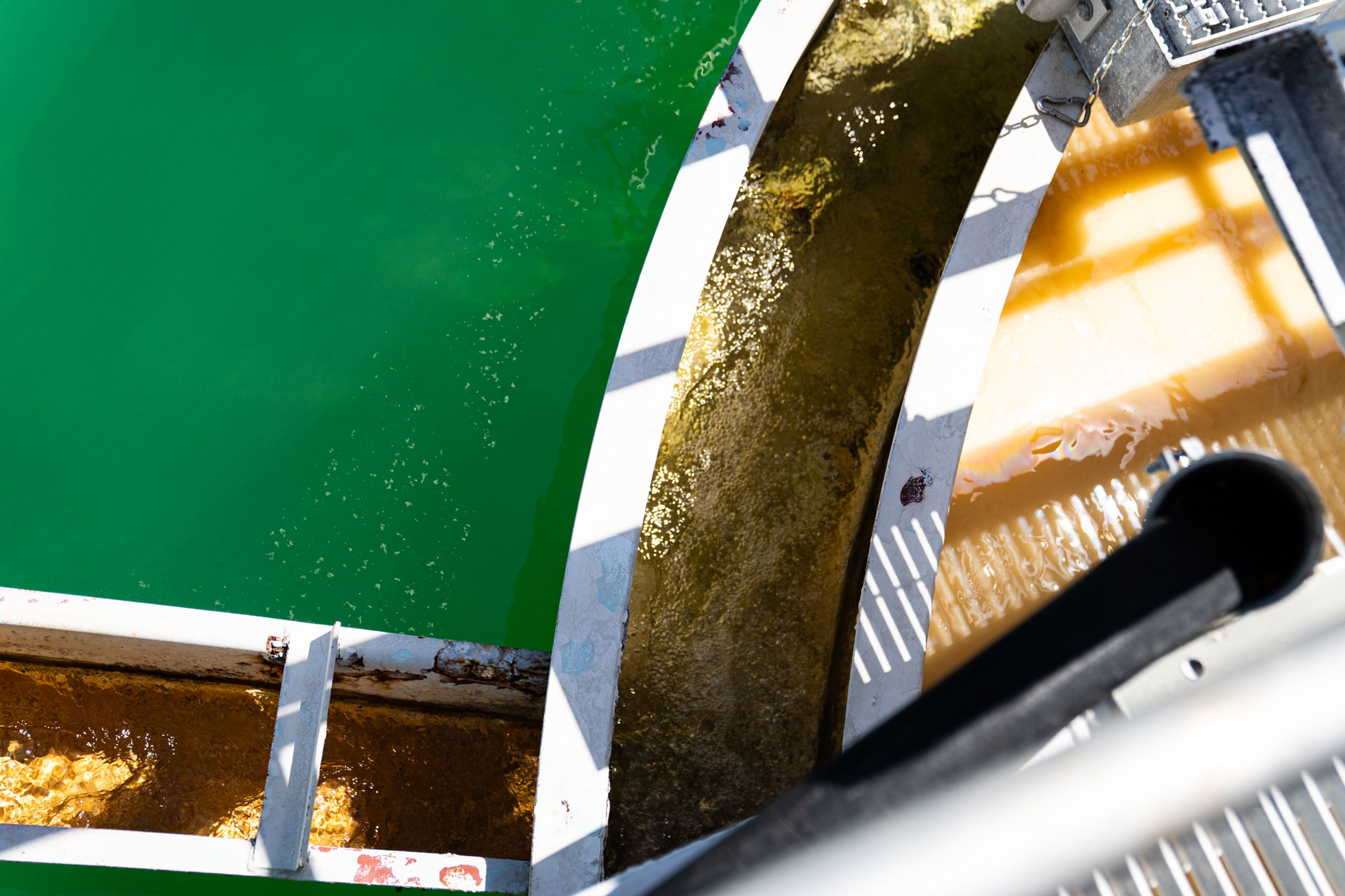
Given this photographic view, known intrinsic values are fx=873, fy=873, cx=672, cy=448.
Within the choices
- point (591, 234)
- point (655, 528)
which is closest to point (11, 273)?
point (591, 234)

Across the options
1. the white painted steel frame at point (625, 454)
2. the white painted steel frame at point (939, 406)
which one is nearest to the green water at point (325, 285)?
the white painted steel frame at point (625, 454)

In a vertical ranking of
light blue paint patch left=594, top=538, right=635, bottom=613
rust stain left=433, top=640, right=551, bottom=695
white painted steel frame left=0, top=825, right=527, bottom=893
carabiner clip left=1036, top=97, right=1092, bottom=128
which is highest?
carabiner clip left=1036, top=97, right=1092, bottom=128

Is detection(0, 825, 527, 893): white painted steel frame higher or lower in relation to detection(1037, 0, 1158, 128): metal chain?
lower

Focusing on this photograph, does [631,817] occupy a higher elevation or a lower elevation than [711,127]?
lower

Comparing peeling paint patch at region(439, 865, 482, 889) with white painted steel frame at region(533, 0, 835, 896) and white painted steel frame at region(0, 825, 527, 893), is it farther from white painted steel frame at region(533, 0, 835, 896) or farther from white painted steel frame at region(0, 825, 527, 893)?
white painted steel frame at region(533, 0, 835, 896)

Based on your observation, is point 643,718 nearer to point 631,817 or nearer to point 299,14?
point 631,817

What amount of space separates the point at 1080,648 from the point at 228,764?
508cm

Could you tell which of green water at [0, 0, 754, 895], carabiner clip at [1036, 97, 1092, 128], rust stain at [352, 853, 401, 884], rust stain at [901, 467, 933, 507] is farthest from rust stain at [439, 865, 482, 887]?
carabiner clip at [1036, 97, 1092, 128]

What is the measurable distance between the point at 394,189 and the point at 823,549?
3700mm

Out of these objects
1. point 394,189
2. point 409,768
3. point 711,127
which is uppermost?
point 394,189

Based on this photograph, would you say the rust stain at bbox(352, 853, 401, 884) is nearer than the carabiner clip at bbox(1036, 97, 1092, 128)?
Yes

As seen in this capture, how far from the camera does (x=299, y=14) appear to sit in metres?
6.09

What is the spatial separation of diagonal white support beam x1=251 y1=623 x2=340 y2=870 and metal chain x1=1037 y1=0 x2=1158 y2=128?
4.44m

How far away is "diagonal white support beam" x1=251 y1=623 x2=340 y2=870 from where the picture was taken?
3.69 m
